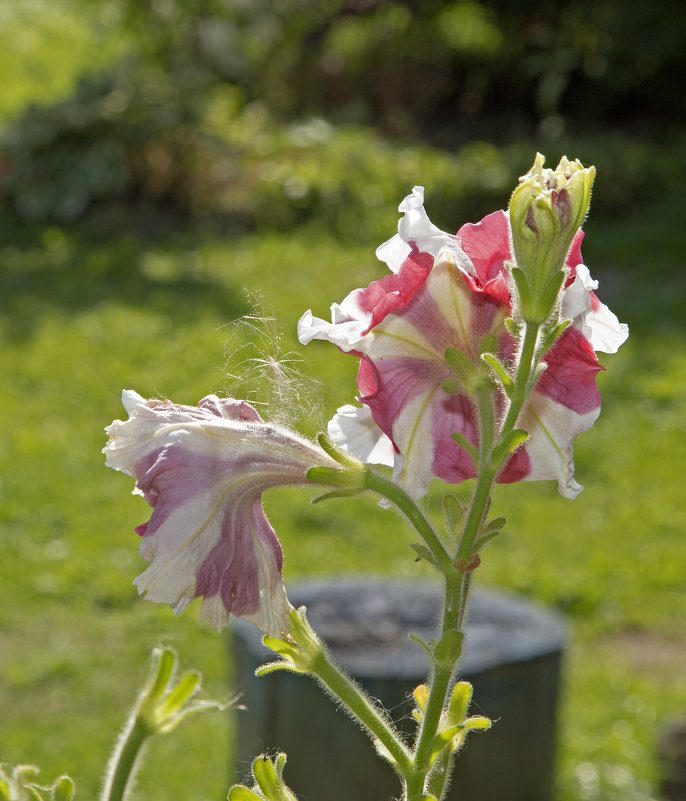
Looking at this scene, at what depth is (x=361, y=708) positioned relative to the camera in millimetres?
774

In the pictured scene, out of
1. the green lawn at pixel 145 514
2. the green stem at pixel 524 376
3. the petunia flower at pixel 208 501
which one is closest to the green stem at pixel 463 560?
the green stem at pixel 524 376

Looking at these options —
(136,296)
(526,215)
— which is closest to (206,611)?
(526,215)

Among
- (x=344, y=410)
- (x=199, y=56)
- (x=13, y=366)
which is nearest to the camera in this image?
(x=344, y=410)

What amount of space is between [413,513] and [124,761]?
0.27 m

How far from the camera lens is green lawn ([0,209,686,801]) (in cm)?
393

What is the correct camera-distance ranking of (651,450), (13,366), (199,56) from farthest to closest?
(199,56), (13,366), (651,450)

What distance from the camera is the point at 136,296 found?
7730 millimetres

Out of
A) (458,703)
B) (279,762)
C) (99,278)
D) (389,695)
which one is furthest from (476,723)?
(99,278)

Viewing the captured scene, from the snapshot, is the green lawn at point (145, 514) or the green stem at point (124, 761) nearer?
the green stem at point (124, 761)

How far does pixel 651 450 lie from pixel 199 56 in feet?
24.1

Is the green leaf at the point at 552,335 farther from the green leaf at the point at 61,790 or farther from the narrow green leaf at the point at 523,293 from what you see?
the green leaf at the point at 61,790

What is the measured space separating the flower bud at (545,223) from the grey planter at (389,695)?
2.22 metres

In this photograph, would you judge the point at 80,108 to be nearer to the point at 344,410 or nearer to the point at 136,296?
the point at 136,296

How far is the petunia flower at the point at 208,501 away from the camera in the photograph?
71cm
